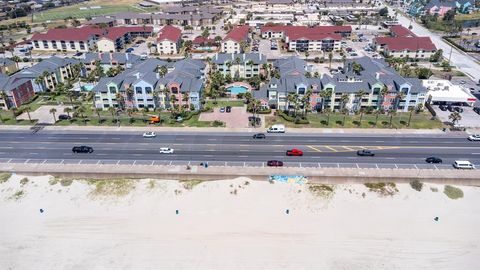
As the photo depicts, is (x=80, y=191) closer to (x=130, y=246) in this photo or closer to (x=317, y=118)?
A: (x=130, y=246)

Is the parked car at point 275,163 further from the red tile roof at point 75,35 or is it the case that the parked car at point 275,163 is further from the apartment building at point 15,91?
the red tile roof at point 75,35

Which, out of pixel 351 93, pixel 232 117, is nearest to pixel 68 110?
pixel 232 117

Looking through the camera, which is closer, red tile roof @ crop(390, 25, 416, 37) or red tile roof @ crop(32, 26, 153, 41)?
red tile roof @ crop(32, 26, 153, 41)

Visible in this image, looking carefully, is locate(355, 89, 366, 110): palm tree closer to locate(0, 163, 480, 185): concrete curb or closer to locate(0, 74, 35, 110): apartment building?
locate(0, 163, 480, 185): concrete curb

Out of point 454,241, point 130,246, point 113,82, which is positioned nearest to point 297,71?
point 113,82

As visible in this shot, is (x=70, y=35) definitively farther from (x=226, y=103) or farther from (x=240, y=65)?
(x=226, y=103)

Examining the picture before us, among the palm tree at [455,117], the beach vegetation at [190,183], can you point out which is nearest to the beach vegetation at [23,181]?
the beach vegetation at [190,183]

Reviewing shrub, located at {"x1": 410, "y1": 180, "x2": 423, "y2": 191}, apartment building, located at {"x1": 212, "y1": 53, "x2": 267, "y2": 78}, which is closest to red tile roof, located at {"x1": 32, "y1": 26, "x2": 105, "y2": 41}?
apartment building, located at {"x1": 212, "y1": 53, "x2": 267, "y2": 78}
